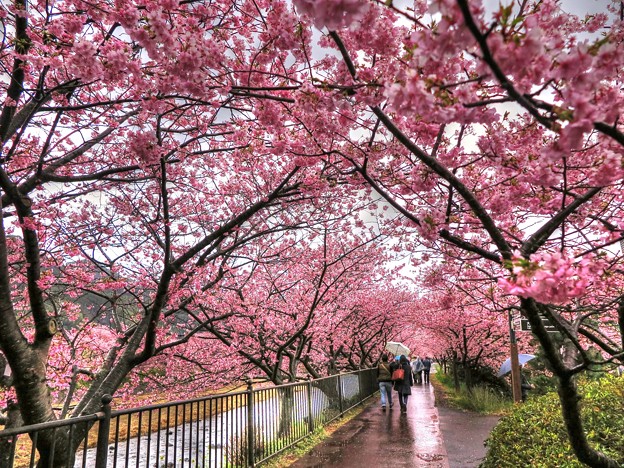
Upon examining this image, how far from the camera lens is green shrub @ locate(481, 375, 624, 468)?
3863mm

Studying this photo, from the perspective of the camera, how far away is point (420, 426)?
9680mm

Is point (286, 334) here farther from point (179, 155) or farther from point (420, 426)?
point (179, 155)

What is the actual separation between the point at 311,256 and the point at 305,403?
4314mm

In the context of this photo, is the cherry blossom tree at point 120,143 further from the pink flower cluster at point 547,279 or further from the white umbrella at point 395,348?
the white umbrella at point 395,348

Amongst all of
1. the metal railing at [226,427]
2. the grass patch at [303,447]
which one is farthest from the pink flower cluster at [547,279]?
the grass patch at [303,447]

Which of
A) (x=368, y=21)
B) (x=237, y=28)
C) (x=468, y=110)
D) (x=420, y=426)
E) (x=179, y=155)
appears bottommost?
(x=420, y=426)

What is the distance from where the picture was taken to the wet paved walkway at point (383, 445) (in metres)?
6.32

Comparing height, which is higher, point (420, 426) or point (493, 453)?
point (493, 453)

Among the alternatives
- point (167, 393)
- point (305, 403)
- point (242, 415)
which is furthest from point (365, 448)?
point (167, 393)

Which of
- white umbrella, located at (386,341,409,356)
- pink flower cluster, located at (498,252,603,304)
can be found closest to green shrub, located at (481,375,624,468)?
pink flower cluster, located at (498,252,603,304)

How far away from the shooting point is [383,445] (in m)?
7.52

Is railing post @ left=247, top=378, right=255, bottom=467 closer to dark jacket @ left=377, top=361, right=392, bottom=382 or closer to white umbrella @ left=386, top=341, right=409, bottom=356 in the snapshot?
dark jacket @ left=377, top=361, right=392, bottom=382

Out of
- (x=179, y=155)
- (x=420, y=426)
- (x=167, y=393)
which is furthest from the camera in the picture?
(x=167, y=393)

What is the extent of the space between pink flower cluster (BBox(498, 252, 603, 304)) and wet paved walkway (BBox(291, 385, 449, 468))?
5343mm
